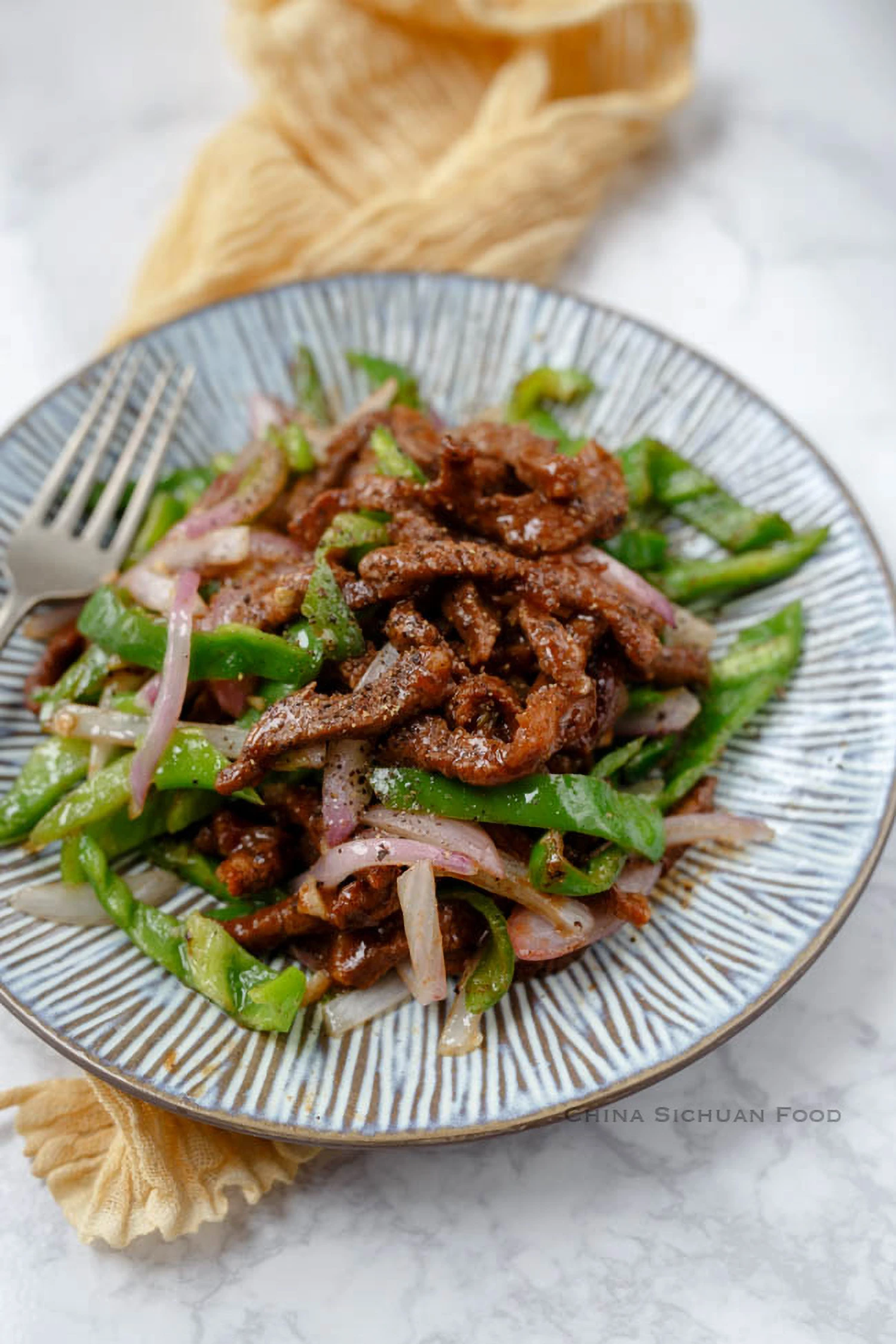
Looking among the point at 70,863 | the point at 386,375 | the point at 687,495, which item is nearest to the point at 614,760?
the point at 687,495

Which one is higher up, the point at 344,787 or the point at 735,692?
the point at 735,692

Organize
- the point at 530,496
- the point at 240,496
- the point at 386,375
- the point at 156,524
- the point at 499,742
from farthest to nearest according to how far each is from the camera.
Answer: the point at 386,375
the point at 156,524
the point at 240,496
the point at 530,496
the point at 499,742

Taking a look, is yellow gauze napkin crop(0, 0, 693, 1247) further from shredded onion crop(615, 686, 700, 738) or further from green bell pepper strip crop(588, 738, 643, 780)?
green bell pepper strip crop(588, 738, 643, 780)

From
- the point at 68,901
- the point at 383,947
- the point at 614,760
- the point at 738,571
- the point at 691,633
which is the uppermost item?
the point at 738,571

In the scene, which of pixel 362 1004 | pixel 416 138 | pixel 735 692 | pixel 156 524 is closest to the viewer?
pixel 362 1004

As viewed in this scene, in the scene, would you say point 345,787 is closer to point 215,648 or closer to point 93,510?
point 215,648

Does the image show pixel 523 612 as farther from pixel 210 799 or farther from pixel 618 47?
pixel 618 47

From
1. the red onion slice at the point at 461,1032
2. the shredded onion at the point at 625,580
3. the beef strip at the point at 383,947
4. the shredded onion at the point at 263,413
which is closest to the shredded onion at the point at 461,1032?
the red onion slice at the point at 461,1032

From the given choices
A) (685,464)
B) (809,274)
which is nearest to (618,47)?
(809,274)
